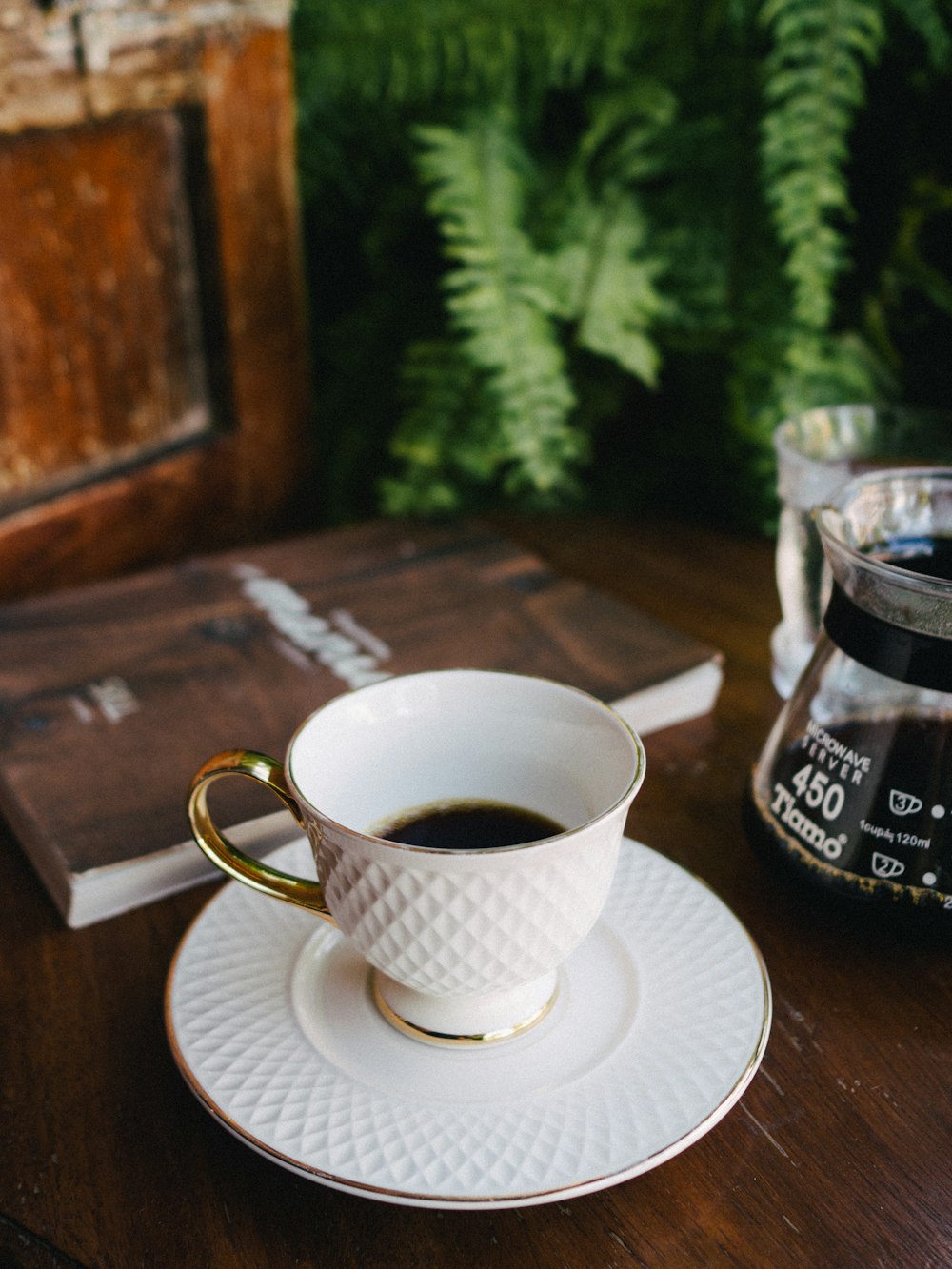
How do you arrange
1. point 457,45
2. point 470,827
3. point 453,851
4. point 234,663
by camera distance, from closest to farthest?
point 453,851
point 470,827
point 234,663
point 457,45

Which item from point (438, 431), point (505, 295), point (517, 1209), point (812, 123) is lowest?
point (517, 1209)

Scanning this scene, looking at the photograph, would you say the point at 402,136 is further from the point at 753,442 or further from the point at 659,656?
the point at 659,656

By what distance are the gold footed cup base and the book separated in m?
0.16

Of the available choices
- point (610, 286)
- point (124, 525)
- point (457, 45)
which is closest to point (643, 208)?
point (610, 286)

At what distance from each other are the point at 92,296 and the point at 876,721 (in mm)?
815

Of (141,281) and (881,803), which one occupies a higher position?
(141,281)

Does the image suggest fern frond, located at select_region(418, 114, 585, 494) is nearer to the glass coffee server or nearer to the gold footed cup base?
the glass coffee server

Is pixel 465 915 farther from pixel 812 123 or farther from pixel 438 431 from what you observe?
pixel 812 123

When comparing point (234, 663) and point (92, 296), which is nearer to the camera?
point (234, 663)

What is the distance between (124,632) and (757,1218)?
1.87ft

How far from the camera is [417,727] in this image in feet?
1.70

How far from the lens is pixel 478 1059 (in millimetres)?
443

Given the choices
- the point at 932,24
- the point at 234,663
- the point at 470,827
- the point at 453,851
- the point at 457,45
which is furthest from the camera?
the point at 457,45

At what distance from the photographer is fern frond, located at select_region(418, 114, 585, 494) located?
1.00m
